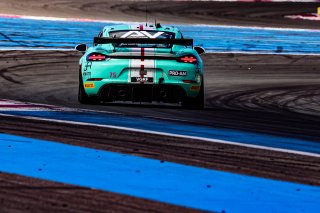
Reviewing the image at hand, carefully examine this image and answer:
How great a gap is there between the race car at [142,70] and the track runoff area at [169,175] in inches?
103

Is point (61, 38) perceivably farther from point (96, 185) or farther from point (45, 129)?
point (96, 185)

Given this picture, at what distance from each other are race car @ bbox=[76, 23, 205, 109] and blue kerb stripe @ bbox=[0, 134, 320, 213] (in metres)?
4.12

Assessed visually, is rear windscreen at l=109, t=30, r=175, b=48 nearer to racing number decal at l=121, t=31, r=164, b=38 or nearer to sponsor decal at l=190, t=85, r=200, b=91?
racing number decal at l=121, t=31, r=164, b=38

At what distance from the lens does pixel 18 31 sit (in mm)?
28391

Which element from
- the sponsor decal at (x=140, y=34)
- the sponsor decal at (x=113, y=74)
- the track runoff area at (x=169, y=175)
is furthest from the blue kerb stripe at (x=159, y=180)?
the sponsor decal at (x=140, y=34)

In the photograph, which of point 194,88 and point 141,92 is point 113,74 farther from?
point 194,88

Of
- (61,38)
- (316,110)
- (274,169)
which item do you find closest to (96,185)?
(274,169)

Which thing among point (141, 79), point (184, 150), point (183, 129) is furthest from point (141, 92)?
point (184, 150)

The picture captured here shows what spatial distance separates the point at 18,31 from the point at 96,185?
21.5 m

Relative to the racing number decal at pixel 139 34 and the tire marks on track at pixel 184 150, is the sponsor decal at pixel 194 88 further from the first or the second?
the tire marks on track at pixel 184 150

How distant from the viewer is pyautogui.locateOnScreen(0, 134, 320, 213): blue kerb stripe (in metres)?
6.97

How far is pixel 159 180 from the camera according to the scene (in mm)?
7707

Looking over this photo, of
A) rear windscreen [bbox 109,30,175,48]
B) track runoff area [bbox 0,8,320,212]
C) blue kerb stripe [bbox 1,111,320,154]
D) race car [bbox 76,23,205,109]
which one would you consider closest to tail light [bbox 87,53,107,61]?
race car [bbox 76,23,205,109]

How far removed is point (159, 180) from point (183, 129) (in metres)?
3.23
